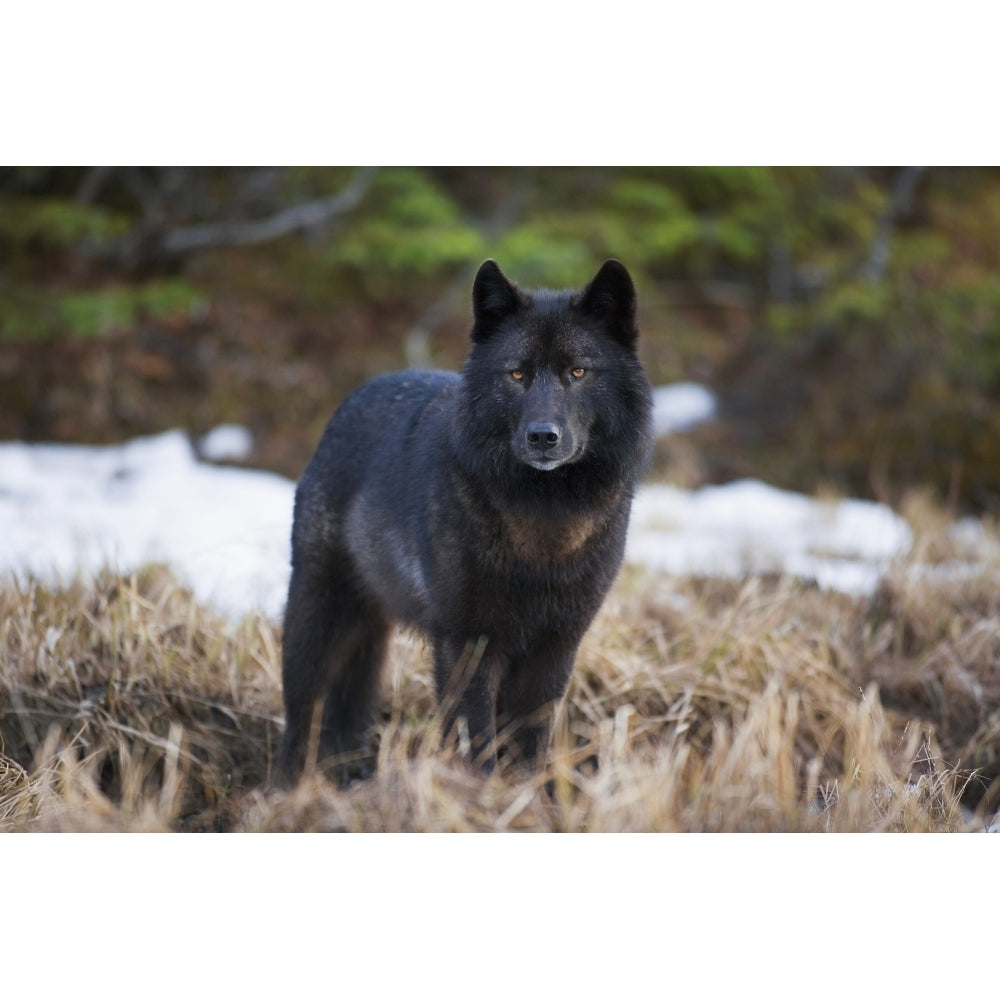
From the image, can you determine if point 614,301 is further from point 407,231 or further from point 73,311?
point 407,231

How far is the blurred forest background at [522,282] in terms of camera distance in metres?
8.07

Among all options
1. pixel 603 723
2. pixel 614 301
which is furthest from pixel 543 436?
pixel 603 723

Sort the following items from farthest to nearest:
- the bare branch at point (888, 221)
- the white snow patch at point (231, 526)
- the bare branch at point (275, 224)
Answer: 1. the bare branch at point (888, 221)
2. the bare branch at point (275, 224)
3. the white snow patch at point (231, 526)

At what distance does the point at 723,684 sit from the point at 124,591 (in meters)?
2.41

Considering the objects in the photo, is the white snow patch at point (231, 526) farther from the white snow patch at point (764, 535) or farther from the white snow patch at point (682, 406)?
the white snow patch at point (682, 406)

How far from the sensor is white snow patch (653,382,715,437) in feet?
31.5

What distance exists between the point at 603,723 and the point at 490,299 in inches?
60.1

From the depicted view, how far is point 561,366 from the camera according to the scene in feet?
11.2

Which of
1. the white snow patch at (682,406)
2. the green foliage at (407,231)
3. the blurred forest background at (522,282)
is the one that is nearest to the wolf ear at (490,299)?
the blurred forest background at (522,282)

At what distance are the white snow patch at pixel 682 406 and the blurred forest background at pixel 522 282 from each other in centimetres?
15

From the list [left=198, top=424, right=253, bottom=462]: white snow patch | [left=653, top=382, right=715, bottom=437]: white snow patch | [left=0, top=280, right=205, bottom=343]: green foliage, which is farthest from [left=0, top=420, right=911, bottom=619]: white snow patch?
[left=653, top=382, right=715, bottom=437]: white snow patch

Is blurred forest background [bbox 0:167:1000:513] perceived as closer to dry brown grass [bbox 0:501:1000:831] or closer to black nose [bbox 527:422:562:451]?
dry brown grass [bbox 0:501:1000:831]

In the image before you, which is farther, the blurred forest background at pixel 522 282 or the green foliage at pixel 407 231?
the green foliage at pixel 407 231
